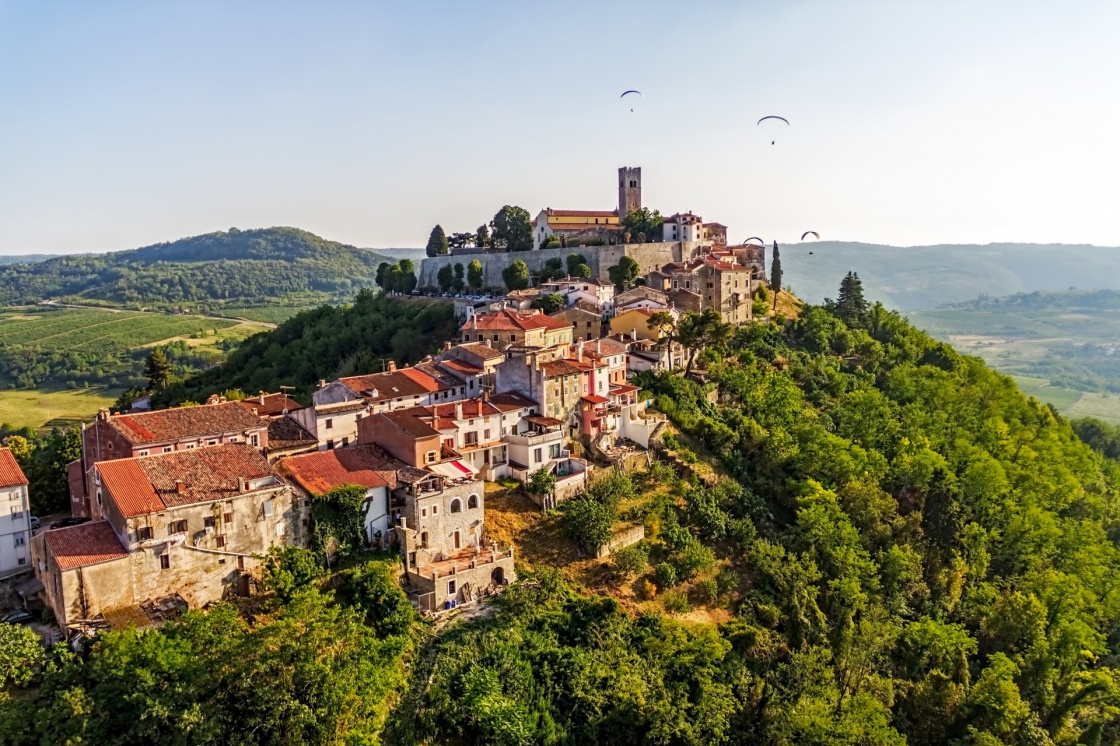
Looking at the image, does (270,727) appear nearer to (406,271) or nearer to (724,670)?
(724,670)

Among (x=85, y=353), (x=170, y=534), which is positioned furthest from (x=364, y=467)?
(x=85, y=353)

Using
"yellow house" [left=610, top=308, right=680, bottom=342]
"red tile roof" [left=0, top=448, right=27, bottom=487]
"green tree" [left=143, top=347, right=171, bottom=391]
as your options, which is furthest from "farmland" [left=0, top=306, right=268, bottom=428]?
"red tile roof" [left=0, top=448, right=27, bottom=487]

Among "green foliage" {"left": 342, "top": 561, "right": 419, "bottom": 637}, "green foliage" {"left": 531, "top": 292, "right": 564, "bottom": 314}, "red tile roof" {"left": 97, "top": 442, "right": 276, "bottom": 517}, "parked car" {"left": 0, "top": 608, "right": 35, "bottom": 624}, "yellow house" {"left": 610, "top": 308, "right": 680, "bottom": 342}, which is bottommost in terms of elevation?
"green foliage" {"left": 342, "top": 561, "right": 419, "bottom": 637}

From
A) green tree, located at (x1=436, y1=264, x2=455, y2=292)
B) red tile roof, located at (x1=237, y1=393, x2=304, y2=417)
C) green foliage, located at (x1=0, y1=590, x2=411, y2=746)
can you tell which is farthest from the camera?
green tree, located at (x1=436, y1=264, x2=455, y2=292)

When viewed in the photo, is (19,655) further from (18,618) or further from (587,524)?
(587,524)

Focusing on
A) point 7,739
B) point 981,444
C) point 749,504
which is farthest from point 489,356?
point 981,444

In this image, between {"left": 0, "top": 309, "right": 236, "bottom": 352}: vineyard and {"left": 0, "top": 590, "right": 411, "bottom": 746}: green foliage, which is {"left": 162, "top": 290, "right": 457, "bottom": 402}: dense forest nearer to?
{"left": 0, "top": 590, "right": 411, "bottom": 746}: green foliage
